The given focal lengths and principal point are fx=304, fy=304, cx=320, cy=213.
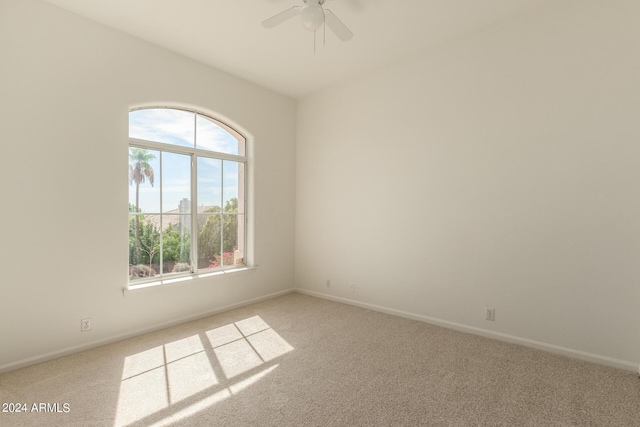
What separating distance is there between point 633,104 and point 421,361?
2.65 meters

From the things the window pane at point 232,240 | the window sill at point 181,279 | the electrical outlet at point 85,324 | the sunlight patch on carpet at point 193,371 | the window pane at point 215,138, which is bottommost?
the sunlight patch on carpet at point 193,371

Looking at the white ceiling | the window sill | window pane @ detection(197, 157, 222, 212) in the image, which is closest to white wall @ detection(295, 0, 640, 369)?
the white ceiling

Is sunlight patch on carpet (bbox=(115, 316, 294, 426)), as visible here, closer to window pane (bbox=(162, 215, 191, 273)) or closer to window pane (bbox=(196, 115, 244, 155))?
Answer: window pane (bbox=(162, 215, 191, 273))

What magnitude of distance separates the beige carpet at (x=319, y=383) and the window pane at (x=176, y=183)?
1.39m

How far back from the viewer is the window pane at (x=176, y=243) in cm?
344

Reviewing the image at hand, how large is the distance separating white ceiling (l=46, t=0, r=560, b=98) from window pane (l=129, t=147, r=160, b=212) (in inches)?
46.3

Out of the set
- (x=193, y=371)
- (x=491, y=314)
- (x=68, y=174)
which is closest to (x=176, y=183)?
(x=68, y=174)

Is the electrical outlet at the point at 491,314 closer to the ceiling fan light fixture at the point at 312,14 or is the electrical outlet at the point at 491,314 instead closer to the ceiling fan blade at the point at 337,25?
the ceiling fan blade at the point at 337,25

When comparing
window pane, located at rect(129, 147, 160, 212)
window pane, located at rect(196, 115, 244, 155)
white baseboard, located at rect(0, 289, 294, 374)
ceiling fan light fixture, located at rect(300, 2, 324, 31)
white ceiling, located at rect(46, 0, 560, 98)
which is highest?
white ceiling, located at rect(46, 0, 560, 98)

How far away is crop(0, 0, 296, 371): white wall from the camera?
2.40 metres

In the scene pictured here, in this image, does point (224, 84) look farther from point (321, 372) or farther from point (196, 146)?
point (321, 372)

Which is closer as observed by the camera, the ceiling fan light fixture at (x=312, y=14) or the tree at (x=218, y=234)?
the ceiling fan light fixture at (x=312, y=14)

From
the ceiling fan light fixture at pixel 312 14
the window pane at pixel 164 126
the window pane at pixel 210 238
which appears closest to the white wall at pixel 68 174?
the window pane at pixel 164 126

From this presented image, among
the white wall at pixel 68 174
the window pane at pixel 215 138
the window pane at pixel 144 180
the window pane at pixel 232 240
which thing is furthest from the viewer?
the window pane at pixel 232 240
